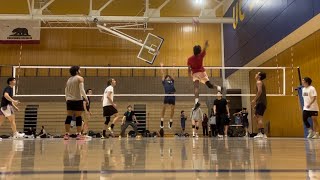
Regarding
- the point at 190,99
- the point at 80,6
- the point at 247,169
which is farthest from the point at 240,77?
the point at 247,169

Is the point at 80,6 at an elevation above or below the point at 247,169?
above

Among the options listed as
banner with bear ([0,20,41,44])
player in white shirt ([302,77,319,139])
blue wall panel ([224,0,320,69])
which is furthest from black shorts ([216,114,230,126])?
banner with bear ([0,20,41,44])

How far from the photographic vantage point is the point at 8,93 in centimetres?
1016

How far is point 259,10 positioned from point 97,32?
36.2ft

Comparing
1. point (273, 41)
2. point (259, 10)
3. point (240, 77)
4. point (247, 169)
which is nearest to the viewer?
point (247, 169)

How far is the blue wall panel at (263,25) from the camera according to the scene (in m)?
12.0

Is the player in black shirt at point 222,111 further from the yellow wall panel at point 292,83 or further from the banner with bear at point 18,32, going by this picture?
the banner with bear at point 18,32

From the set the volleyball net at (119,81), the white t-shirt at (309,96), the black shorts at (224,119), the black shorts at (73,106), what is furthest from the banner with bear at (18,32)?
the white t-shirt at (309,96)

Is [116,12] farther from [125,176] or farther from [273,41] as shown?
[125,176]

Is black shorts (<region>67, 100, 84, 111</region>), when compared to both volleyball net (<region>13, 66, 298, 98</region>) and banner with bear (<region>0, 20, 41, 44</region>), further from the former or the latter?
banner with bear (<region>0, 20, 41, 44</region>)

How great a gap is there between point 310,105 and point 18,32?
59.6 ft

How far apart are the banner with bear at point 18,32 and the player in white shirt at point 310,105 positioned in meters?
17.0

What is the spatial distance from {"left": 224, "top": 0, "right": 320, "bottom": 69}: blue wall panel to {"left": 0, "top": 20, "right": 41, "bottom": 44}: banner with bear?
12067 millimetres

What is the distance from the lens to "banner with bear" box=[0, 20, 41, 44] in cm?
2202
